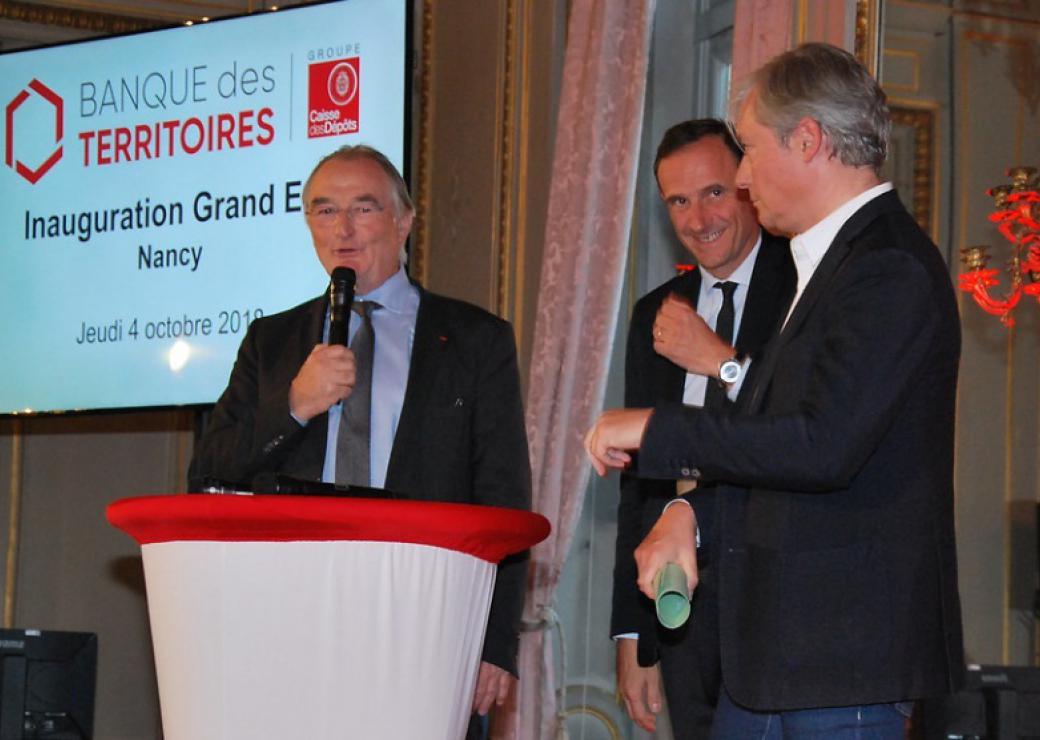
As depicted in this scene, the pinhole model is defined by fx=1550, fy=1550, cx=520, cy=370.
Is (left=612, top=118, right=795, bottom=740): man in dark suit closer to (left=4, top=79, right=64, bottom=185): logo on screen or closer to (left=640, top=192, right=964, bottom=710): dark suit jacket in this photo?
(left=640, top=192, right=964, bottom=710): dark suit jacket

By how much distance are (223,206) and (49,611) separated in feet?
6.16

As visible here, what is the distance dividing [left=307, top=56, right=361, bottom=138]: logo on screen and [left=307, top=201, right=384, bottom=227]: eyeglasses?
57.9 inches

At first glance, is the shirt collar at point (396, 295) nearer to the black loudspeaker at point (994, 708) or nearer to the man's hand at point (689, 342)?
the man's hand at point (689, 342)

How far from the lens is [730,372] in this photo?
95.3 inches

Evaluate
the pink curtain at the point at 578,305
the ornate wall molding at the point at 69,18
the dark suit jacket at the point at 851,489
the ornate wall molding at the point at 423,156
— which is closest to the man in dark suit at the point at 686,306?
the dark suit jacket at the point at 851,489

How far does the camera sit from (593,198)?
14.4 ft

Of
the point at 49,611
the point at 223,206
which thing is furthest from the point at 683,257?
the point at 49,611

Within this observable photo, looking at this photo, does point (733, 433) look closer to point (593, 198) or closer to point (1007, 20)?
point (1007, 20)

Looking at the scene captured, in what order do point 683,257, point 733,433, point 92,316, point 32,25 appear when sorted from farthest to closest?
point 32,25 → point 92,316 → point 683,257 → point 733,433

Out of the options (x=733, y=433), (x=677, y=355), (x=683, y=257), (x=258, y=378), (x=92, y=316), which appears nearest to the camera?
(x=733, y=433)

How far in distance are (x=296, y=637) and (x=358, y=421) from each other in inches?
38.0

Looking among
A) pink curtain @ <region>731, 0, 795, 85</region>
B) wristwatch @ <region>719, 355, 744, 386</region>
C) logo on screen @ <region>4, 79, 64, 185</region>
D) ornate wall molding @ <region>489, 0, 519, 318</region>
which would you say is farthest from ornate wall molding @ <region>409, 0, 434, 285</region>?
wristwatch @ <region>719, 355, 744, 386</region>

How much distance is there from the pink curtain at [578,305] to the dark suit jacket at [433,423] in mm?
1355

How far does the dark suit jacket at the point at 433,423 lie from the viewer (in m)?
2.78
